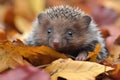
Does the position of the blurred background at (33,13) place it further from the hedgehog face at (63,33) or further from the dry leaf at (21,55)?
the dry leaf at (21,55)

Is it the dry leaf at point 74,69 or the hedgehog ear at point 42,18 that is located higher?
the hedgehog ear at point 42,18

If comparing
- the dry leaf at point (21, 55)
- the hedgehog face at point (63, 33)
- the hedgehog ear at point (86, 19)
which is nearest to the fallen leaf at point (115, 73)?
the dry leaf at point (21, 55)

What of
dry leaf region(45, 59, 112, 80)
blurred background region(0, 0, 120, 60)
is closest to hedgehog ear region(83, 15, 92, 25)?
dry leaf region(45, 59, 112, 80)

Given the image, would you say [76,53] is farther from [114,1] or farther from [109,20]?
[114,1]

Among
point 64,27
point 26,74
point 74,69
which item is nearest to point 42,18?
point 64,27

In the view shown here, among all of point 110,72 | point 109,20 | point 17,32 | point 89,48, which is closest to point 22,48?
point 110,72

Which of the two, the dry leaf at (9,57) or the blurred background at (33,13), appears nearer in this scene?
the dry leaf at (9,57)
